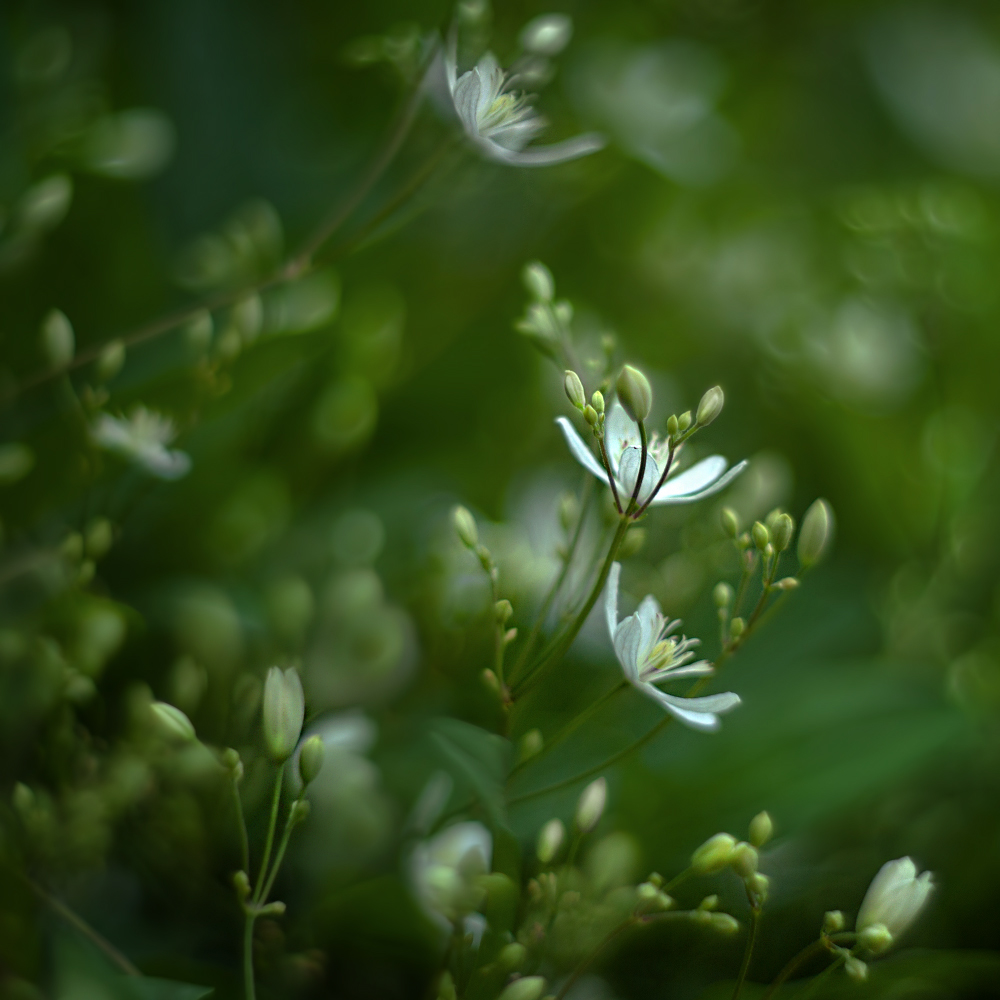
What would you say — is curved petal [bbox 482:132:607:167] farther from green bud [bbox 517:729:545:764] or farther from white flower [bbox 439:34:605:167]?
green bud [bbox 517:729:545:764]

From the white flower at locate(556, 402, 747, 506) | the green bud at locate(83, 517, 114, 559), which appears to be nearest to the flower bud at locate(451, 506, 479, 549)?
the white flower at locate(556, 402, 747, 506)

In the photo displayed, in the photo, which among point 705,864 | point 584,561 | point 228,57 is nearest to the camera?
point 705,864

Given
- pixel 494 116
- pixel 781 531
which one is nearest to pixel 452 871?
pixel 781 531

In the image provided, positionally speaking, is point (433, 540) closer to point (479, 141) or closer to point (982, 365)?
point (479, 141)

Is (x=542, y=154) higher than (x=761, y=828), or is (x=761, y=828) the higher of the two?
(x=542, y=154)

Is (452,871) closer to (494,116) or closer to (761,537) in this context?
(761,537)

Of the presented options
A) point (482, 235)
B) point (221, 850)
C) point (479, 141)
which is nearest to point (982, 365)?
point (482, 235)

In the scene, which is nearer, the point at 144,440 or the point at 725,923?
the point at 725,923
